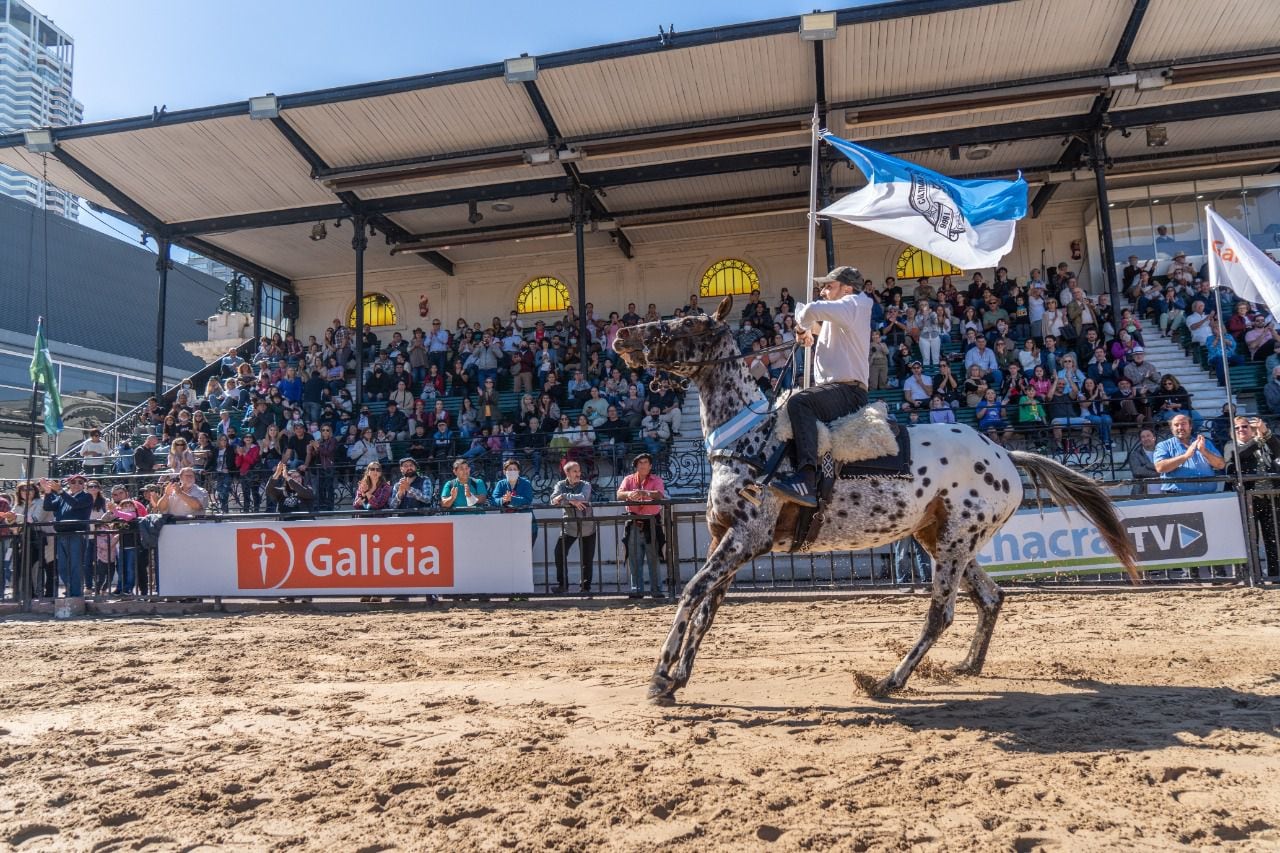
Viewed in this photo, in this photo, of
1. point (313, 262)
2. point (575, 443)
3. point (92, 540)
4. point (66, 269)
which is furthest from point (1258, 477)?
point (66, 269)

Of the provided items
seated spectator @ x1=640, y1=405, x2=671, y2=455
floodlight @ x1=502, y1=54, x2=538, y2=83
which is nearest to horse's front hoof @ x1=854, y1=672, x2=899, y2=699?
seated spectator @ x1=640, y1=405, x2=671, y2=455

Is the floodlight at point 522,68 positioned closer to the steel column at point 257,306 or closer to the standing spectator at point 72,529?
the standing spectator at point 72,529

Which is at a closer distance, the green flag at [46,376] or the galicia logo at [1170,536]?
the galicia logo at [1170,536]

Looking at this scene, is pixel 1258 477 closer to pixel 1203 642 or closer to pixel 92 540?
pixel 1203 642

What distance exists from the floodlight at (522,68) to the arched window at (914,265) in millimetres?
12505

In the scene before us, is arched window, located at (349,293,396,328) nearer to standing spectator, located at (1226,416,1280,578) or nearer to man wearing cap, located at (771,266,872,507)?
standing spectator, located at (1226,416,1280,578)

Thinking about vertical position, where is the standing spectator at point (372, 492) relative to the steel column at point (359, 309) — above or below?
below

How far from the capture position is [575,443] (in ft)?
53.0

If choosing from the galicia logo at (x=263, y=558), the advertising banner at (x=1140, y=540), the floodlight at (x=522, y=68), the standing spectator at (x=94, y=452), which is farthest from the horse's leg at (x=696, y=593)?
the standing spectator at (x=94, y=452)

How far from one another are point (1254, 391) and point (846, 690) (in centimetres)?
1433

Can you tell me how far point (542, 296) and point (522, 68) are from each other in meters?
10.6

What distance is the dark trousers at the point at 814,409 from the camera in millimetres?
5629

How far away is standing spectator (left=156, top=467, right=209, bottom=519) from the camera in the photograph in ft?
41.4

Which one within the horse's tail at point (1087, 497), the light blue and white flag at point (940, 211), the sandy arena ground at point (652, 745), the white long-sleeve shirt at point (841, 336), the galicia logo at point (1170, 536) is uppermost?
the light blue and white flag at point (940, 211)
